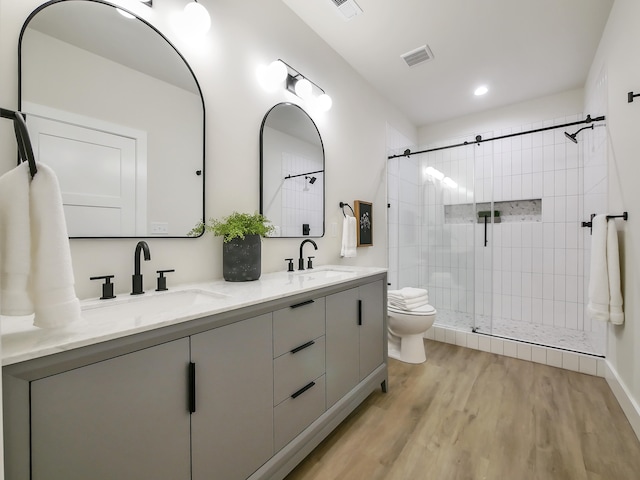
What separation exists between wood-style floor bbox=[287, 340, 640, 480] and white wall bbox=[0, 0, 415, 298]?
105cm

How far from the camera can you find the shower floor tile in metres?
2.47

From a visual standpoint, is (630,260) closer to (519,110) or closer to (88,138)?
(519,110)

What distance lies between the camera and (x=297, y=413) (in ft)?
4.18

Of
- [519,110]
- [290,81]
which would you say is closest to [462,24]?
[290,81]

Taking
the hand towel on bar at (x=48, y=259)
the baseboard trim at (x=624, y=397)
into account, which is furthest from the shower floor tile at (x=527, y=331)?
the hand towel on bar at (x=48, y=259)

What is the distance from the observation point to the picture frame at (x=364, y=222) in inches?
102

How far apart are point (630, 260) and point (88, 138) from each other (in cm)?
283

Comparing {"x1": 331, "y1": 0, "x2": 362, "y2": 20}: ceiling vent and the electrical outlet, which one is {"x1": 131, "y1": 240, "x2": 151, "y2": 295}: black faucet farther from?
{"x1": 331, "y1": 0, "x2": 362, "y2": 20}: ceiling vent

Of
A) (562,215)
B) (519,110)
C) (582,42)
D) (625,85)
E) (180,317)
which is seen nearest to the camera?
(180,317)

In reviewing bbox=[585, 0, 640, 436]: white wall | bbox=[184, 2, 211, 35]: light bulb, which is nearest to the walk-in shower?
bbox=[585, 0, 640, 436]: white wall

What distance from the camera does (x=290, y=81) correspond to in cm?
199

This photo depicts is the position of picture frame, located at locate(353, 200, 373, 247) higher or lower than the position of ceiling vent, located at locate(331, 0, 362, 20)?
lower

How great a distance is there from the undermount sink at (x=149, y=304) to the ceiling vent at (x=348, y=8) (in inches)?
77.5

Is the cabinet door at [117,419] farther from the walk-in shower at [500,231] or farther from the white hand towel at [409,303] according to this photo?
the walk-in shower at [500,231]
